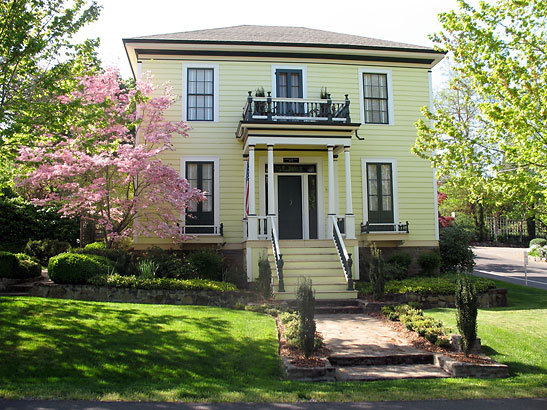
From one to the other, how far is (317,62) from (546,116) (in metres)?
9.61

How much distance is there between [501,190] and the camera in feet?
32.0

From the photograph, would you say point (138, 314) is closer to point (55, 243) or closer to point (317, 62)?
point (55, 243)

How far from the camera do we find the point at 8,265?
11891mm

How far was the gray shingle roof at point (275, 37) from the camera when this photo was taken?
16.5 meters

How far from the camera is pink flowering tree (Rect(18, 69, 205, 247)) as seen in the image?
41.6 ft

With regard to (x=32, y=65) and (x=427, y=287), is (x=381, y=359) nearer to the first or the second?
(x=427, y=287)

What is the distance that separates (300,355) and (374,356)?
135cm

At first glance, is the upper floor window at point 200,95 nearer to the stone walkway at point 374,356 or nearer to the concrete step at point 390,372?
the stone walkway at point 374,356

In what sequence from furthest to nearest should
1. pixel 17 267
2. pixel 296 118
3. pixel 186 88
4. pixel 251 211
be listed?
pixel 186 88 → pixel 296 118 → pixel 251 211 → pixel 17 267

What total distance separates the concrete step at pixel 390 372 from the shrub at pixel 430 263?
866 centimetres

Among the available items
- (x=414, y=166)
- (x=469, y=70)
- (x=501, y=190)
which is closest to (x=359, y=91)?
(x=414, y=166)

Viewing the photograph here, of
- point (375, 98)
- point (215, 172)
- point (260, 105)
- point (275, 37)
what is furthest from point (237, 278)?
point (275, 37)

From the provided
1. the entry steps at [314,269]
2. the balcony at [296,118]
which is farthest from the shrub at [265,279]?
the balcony at [296,118]

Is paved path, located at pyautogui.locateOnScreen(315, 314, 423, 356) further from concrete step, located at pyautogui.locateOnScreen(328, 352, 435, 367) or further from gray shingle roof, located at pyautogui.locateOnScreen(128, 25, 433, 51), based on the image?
gray shingle roof, located at pyautogui.locateOnScreen(128, 25, 433, 51)
